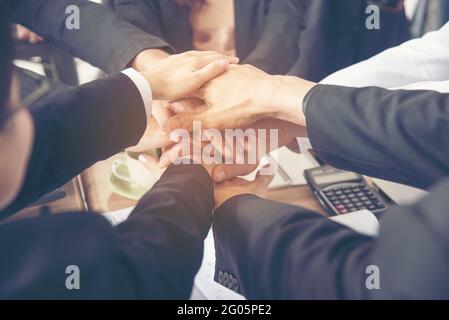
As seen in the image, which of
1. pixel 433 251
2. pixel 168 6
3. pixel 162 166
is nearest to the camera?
pixel 433 251

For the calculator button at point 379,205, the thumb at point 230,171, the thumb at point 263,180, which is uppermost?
the thumb at point 230,171

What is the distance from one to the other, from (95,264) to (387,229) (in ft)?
0.55

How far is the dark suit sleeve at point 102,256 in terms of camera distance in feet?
0.79

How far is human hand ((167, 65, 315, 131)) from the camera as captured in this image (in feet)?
1.58

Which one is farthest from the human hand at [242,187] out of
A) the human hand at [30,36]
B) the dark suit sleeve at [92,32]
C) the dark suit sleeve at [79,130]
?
the human hand at [30,36]

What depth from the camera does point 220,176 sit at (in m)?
0.47

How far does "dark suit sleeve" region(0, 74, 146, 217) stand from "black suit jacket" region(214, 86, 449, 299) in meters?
0.14

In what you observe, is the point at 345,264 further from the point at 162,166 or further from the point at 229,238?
the point at 162,166

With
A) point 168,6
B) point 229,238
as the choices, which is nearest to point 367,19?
point 168,6

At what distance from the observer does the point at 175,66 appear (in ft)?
1.69

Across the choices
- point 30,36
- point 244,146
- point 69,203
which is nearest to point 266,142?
point 244,146

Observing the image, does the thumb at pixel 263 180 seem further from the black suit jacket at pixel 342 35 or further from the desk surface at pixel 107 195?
the black suit jacket at pixel 342 35

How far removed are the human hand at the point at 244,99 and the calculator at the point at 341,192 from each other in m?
0.07
